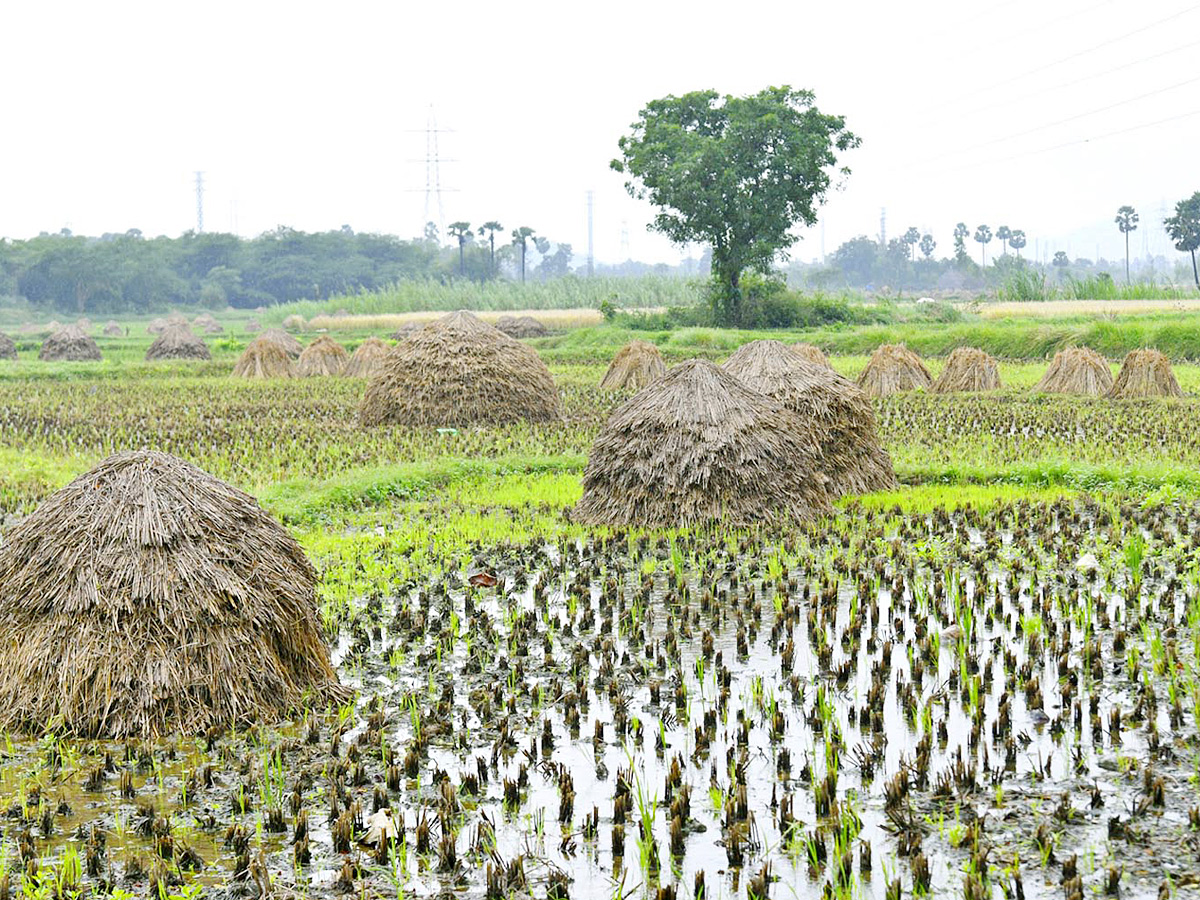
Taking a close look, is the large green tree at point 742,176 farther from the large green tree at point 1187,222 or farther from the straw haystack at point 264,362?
the large green tree at point 1187,222

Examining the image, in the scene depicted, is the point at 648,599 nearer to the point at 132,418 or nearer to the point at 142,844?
the point at 142,844

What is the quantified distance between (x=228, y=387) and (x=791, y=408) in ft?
58.7

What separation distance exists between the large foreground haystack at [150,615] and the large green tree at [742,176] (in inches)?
1398

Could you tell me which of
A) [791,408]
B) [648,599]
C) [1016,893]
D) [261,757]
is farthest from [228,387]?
[1016,893]

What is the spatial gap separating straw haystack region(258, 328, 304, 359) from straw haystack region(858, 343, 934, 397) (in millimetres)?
15317

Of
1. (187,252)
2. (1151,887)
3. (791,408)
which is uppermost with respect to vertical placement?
(187,252)

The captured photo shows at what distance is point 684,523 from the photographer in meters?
10.1

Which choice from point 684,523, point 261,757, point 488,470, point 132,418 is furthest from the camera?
point 132,418

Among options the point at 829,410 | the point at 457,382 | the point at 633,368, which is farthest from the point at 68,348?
the point at 829,410

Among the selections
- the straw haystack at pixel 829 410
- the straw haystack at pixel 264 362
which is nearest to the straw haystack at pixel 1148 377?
the straw haystack at pixel 829 410

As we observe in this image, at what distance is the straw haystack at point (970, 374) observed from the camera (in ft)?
72.3

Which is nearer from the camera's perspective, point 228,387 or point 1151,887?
point 1151,887

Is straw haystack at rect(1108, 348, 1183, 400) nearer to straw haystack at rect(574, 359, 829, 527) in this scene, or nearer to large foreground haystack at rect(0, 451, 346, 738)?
straw haystack at rect(574, 359, 829, 527)

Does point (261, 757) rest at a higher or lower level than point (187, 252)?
lower
